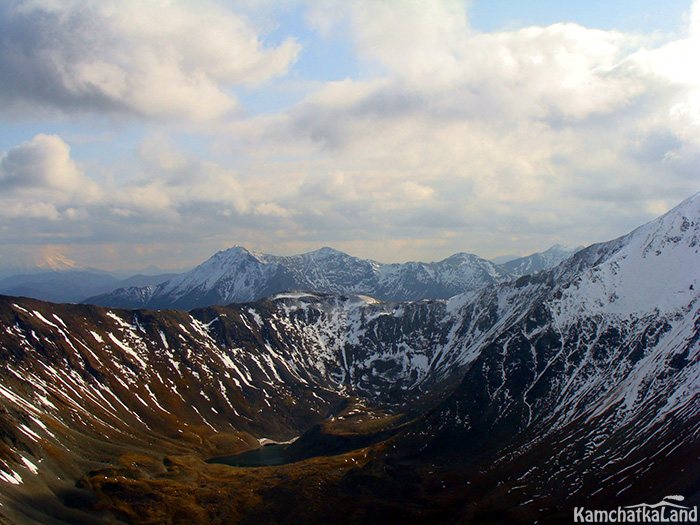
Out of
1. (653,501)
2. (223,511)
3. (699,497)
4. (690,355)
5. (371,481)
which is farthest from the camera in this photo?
(690,355)

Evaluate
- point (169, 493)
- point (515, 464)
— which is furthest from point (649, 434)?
point (169, 493)

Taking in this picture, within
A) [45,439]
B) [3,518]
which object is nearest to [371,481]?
[3,518]

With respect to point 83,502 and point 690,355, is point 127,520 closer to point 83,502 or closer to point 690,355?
point 83,502

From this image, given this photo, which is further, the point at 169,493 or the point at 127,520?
the point at 169,493

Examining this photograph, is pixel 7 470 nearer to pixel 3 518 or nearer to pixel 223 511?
pixel 3 518

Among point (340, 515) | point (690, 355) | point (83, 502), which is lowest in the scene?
point (340, 515)

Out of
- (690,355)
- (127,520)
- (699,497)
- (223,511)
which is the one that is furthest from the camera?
(690,355)

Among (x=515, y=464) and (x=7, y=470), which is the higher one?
(x=7, y=470)

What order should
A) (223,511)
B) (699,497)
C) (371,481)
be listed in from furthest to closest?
(371,481)
(223,511)
(699,497)

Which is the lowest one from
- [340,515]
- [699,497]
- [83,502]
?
[340,515]
